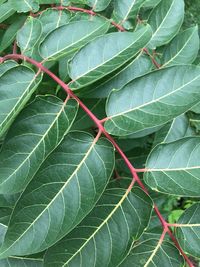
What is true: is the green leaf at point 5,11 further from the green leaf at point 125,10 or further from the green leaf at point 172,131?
the green leaf at point 172,131

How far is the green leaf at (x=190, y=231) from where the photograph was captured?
0.88 metres

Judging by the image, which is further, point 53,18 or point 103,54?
point 53,18

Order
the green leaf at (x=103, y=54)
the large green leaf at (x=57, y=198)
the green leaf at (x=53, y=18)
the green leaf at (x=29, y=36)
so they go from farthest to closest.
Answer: the green leaf at (x=53, y=18) < the green leaf at (x=29, y=36) < the green leaf at (x=103, y=54) < the large green leaf at (x=57, y=198)

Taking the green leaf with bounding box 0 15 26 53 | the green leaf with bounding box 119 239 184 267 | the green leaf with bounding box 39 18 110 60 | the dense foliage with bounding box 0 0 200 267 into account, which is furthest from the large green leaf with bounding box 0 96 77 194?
the green leaf with bounding box 0 15 26 53

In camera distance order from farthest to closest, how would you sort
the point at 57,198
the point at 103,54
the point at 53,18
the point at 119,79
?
the point at 53,18 → the point at 119,79 → the point at 103,54 → the point at 57,198

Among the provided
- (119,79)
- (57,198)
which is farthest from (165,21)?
(57,198)

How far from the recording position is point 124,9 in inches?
47.9

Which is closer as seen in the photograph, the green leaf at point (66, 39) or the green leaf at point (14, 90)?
the green leaf at point (14, 90)

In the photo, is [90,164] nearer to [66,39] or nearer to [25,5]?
[66,39]

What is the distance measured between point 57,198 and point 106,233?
121 mm

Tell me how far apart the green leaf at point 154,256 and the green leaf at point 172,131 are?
0.29 metres

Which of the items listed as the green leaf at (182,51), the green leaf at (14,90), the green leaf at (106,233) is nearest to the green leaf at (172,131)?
the green leaf at (182,51)

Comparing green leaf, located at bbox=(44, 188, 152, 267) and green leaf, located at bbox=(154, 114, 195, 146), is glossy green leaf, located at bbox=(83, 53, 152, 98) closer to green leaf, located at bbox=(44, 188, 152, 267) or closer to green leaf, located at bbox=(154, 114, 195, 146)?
green leaf, located at bbox=(154, 114, 195, 146)

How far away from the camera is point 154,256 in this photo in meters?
0.89
